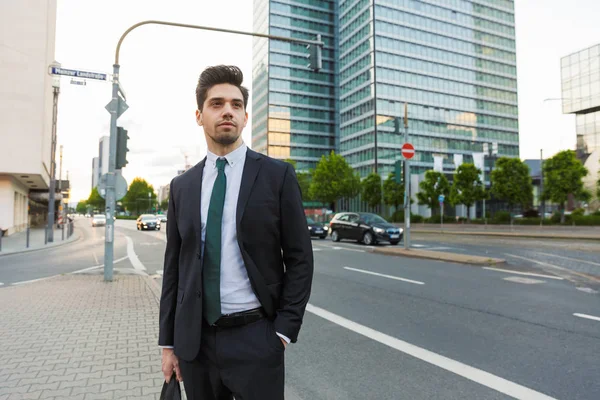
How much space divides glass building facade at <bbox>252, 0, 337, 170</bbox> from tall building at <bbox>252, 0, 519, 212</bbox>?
20 cm

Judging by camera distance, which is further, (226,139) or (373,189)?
(373,189)

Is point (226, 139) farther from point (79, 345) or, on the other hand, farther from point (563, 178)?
point (563, 178)

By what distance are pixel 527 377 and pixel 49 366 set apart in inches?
173

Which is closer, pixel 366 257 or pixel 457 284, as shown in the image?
pixel 457 284

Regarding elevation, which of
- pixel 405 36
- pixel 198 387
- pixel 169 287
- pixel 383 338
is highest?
pixel 405 36

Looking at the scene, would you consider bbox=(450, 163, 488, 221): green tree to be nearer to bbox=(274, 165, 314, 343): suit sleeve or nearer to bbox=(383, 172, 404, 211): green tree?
bbox=(383, 172, 404, 211): green tree

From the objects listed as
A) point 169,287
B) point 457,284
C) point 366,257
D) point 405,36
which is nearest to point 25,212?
point 366,257

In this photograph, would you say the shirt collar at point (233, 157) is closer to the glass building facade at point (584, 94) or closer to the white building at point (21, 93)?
the white building at point (21, 93)

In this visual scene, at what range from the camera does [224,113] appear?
73.0 inches

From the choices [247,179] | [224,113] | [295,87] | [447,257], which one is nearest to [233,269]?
→ [247,179]

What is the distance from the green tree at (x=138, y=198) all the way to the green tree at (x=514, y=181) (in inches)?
3862

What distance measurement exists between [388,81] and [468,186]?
117 ft

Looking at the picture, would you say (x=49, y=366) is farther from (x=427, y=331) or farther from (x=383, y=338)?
(x=427, y=331)

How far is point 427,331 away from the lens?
5.20m
